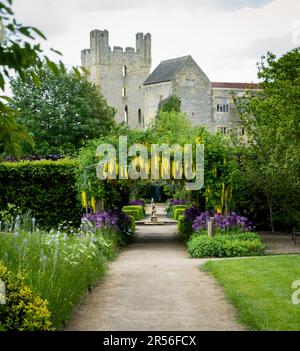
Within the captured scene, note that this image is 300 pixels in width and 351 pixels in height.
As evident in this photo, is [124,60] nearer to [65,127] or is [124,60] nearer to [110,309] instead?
[65,127]

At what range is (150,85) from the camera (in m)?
64.2

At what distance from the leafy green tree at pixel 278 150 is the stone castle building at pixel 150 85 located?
88.0ft

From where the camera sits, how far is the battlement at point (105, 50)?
74.4 meters

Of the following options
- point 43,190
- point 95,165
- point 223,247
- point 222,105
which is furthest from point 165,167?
point 222,105

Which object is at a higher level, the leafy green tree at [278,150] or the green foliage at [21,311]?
the leafy green tree at [278,150]

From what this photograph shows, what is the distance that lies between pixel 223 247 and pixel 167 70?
1917 inches

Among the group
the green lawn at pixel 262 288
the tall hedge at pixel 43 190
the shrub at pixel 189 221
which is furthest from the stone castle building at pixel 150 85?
the green lawn at pixel 262 288

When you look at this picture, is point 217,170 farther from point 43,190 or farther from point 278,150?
point 43,190

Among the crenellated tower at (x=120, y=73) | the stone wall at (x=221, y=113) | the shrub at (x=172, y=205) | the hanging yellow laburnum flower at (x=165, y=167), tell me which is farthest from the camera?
the crenellated tower at (x=120, y=73)

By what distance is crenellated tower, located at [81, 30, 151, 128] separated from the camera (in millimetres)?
73188

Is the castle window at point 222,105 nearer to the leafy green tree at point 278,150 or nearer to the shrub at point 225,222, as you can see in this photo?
the leafy green tree at point 278,150

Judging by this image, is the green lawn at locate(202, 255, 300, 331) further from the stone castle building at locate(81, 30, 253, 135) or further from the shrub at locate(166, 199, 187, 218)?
the stone castle building at locate(81, 30, 253, 135)
